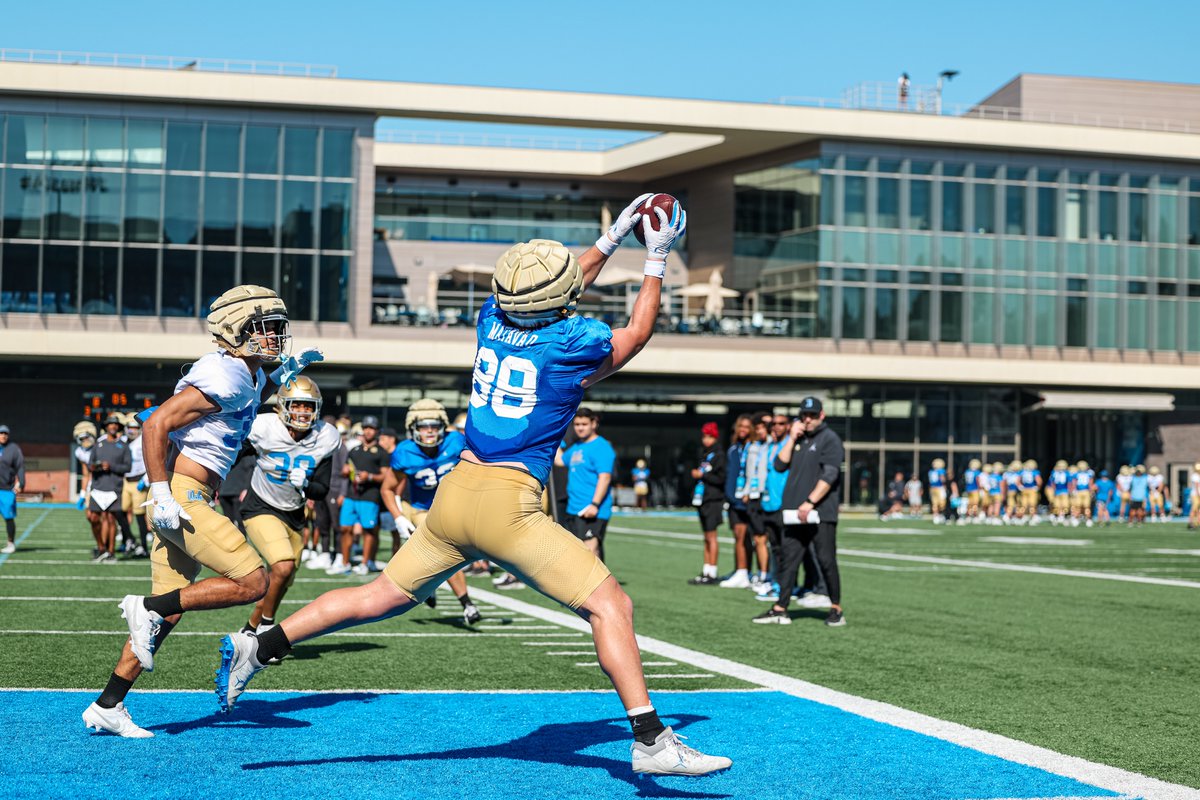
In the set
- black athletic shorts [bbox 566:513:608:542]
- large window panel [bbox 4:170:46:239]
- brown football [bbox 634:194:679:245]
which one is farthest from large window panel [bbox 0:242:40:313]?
brown football [bbox 634:194:679:245]

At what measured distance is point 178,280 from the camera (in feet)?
146

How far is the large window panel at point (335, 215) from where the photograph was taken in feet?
149

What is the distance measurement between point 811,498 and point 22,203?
37.9m

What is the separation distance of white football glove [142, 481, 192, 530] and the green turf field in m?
2.11

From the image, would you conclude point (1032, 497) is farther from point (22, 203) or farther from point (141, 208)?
Answer: point (22, 203)

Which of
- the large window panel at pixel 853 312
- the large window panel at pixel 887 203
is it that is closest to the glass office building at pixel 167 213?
the large window panel at pixel 853 312

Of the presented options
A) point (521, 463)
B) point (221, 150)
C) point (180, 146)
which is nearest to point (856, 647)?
point (521, 463)

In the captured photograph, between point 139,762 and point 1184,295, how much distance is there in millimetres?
53242

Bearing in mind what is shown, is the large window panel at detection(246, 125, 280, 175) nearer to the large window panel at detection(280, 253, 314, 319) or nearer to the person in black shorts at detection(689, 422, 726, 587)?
the large window panel at detection(280, 253, 314, 319)

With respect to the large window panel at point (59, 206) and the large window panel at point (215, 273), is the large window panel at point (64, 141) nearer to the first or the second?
the large window panel at point (59, 206)

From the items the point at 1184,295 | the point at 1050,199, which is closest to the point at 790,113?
the point at 1050,199

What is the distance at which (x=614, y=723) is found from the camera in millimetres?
7316

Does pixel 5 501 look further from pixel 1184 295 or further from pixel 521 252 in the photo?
pixel 1184 295

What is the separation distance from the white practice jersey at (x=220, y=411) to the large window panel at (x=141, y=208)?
39690 mm
